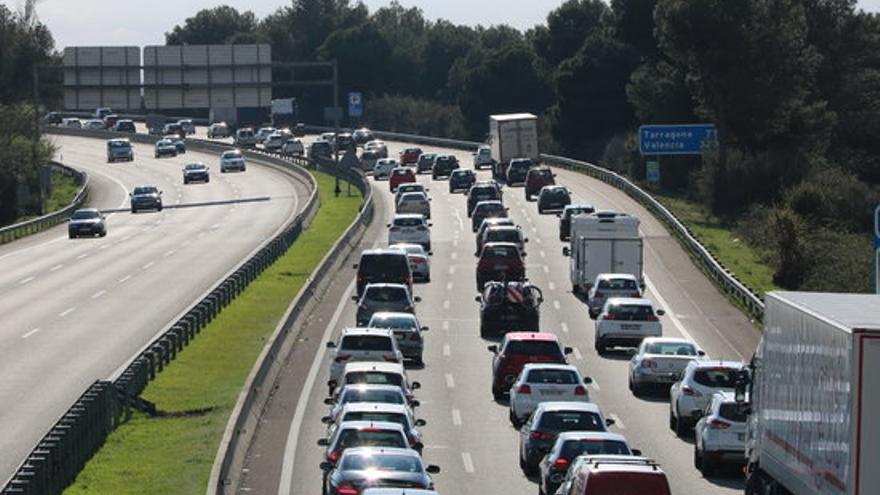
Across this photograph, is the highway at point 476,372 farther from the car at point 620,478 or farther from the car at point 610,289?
the car at point 620,478

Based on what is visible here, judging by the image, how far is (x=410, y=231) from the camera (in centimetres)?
7388

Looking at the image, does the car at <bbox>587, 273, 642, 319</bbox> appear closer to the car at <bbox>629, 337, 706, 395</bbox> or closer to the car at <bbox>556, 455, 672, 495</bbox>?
the car at <bbox>629, 337, 706, 395</bbox>

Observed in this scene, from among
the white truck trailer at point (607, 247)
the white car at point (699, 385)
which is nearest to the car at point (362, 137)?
the white truck trailer at point (607, 247)

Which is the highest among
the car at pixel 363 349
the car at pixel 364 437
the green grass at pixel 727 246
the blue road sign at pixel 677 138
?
the blue road sign at pixel 677 138

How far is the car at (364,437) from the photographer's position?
93.8 feet

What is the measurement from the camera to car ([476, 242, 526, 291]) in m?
62.2

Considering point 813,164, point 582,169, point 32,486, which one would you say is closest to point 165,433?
point 32,486

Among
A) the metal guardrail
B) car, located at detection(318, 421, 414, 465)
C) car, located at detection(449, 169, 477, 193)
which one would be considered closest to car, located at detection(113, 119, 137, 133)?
the metal guardrail

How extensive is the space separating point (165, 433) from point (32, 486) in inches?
350

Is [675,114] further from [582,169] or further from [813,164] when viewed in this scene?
[813,164]

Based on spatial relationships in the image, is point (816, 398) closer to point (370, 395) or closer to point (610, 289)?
point (370, 395)

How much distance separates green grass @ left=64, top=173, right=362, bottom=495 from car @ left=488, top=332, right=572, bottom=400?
532 cm

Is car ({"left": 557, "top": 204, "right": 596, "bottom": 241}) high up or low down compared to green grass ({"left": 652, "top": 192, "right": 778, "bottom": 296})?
up

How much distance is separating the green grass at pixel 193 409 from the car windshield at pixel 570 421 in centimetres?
521
